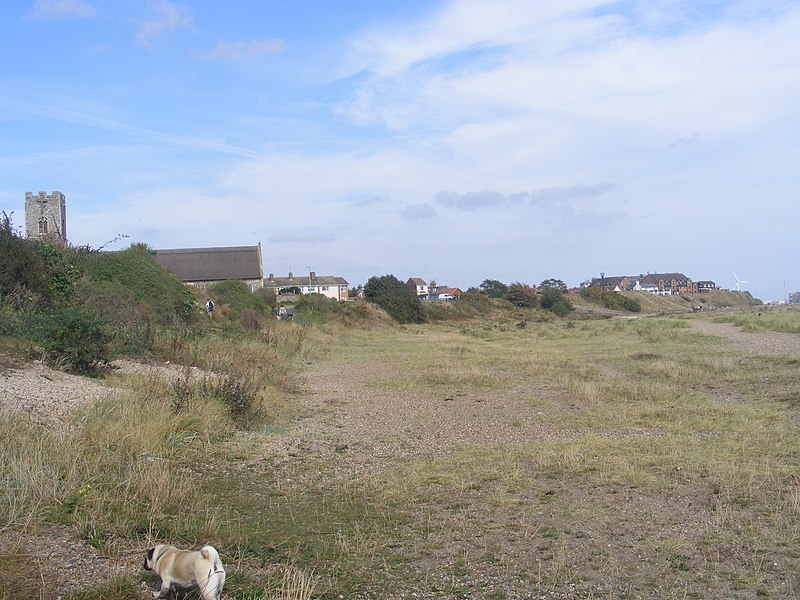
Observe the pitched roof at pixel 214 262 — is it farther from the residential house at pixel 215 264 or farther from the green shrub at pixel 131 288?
the green shrub at pixel 131 288

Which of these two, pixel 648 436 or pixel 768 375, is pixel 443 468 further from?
pixel 768 375

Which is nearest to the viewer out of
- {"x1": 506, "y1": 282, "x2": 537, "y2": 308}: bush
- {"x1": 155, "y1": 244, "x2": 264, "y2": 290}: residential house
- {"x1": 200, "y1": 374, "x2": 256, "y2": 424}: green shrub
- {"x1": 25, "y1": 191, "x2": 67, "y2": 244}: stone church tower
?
{"x1": 200, "y1": 374, "x2": 256, "y2": 424}: green shrub

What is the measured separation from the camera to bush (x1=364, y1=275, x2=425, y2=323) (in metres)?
59.9

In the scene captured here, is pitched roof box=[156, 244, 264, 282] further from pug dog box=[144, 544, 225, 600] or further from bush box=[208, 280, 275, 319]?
pug dog box=[144, 544, 225, 600]

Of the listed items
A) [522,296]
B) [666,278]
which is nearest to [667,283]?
[666,278]

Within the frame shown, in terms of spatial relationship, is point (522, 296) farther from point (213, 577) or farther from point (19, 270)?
point (213, 577)

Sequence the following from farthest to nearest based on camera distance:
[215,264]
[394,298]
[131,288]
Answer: [394,298]
[215,264]
[131,288]

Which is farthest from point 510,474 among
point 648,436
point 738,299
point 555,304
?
point 738,299

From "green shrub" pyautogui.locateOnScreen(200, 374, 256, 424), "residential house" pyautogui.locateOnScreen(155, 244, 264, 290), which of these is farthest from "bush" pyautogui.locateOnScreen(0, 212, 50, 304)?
"residential house" pyautogui.locateOnScreen(155, 244, 264, 290)

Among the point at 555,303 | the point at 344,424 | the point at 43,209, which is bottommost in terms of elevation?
the point at 344,424

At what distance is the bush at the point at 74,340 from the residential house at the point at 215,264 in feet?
138

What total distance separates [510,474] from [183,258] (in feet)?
172

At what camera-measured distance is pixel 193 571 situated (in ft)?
14.9

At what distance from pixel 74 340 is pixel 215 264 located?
45.3 meters
